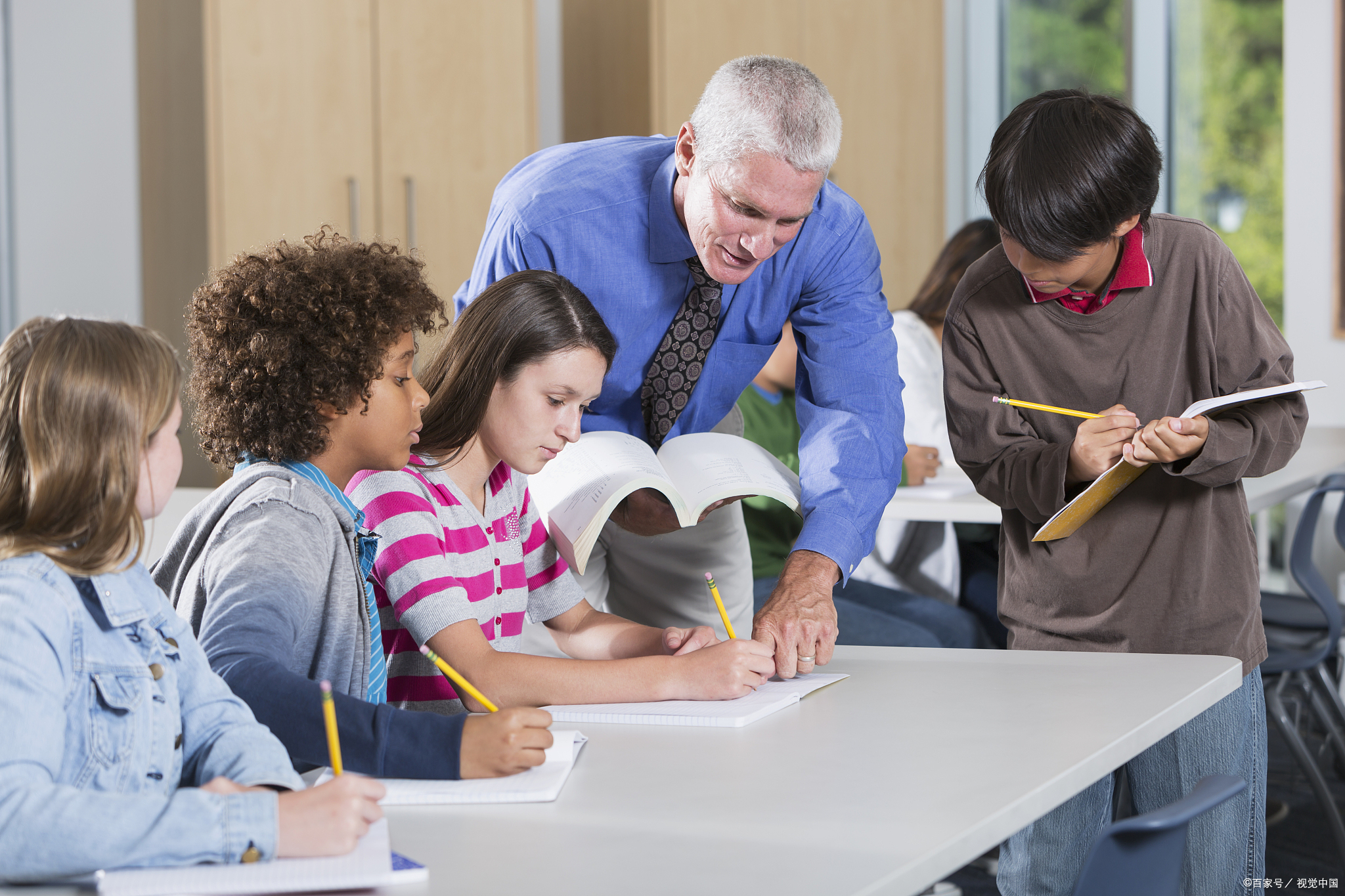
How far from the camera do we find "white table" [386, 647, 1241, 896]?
854 mm

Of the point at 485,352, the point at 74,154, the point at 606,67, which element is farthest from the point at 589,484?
the point at 606,67

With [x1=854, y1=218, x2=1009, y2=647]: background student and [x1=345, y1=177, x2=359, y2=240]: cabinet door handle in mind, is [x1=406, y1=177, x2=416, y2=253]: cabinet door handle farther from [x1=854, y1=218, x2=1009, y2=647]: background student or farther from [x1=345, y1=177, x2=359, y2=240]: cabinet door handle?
[x1=854, y1=218, x2=1009, y2=647]: background student

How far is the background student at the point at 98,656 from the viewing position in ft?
→ 2.65

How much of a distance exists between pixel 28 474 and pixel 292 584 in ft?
1.13

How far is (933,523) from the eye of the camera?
10.1ft

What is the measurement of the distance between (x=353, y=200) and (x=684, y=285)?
Result: 2.26 meters

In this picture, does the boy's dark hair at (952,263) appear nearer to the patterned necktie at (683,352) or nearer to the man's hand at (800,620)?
the patterned necktie at (683,352)

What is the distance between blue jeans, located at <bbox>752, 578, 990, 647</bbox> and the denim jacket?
5.56 ft

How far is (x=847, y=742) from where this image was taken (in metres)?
1.16

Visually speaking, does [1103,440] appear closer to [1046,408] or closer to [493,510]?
[1046,408]

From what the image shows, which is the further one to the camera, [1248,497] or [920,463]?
[920,463]

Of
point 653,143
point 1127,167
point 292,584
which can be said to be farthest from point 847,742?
point 653,143

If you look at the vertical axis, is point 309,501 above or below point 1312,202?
below

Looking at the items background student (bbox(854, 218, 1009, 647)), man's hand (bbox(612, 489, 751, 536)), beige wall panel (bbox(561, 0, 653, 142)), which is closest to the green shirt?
background student (bbox(854, 218, 1009, 647))
